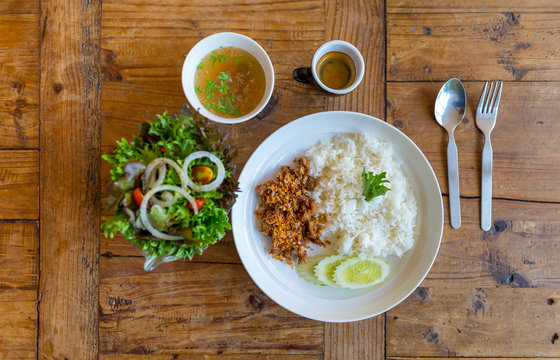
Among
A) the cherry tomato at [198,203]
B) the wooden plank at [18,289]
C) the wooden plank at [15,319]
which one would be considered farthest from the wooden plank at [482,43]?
the wooden plank at [15,319]

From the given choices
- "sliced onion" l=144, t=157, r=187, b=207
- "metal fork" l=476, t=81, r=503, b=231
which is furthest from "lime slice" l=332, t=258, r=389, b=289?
"sliced onion" l=144, t=157, r=187, b=207

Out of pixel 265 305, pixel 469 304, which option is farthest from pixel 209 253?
pixel 469 304

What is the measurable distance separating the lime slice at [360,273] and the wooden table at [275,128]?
0.81 feet

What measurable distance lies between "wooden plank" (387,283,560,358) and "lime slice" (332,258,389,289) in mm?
Result: 243

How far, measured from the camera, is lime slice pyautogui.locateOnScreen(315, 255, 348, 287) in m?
1.64

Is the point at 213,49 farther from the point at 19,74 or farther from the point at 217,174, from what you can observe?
the point at 19,74

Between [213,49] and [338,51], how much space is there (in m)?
0.54

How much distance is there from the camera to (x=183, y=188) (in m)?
1.24

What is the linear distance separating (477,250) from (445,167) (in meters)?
0.43

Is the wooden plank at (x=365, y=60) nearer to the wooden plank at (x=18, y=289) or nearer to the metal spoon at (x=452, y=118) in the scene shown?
the metal spoon at (x=452, y=118)

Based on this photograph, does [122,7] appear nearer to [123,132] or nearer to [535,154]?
[123,132]

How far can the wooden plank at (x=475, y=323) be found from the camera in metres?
1.76

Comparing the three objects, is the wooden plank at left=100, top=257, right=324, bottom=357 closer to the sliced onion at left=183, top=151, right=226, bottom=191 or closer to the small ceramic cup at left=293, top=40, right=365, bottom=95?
the sliced onion at left=183, top=151, right=226, bottom=191

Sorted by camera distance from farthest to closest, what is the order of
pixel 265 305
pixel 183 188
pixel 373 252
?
1. pixel 265 305
2. pixel 373 252
3. pixel 183 188
